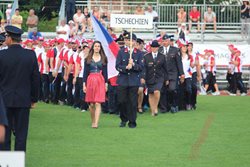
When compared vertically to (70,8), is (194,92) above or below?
below

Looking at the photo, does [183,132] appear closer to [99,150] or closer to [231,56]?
[99,150]

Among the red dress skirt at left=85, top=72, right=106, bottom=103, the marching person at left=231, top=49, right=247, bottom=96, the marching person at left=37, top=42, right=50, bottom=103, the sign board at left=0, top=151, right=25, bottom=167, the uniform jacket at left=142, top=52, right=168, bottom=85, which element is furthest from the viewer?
the marching person at left=231, top=49, right=247, bottom=96

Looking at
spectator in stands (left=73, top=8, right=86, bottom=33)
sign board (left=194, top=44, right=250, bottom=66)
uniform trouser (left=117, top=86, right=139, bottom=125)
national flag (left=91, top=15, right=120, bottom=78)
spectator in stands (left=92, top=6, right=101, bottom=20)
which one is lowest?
uniform trouser (left=117, top=86, right=139, bottom=125)

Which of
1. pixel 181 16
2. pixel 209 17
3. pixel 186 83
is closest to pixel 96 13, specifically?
pixel 181 16

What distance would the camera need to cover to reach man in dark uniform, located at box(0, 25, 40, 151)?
1402 centimetres

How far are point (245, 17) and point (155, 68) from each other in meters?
16.6

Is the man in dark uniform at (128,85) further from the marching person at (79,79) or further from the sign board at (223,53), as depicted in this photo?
the sign board at (223,53)

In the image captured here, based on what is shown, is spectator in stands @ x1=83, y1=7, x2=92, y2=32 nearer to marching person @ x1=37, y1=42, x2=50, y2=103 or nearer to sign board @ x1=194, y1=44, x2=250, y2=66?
sign board @ x1=194, y1=44, x2=250, y2=66

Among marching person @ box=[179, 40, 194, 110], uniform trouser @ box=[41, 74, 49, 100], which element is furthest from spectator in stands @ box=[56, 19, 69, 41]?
marching person @ box=[179, 40, 194, 110]

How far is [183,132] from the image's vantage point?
2086cm

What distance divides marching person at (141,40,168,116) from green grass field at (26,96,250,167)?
0.67 metres

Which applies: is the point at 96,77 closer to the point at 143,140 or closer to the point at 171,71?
the point at 143,140

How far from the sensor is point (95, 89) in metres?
21.4

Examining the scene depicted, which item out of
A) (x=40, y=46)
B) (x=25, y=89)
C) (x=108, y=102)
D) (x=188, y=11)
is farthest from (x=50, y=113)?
(x=188, y=11)
